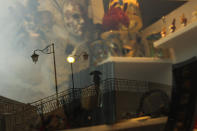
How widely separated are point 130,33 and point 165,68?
280mm

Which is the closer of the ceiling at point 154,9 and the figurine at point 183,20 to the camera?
the figurine at point 183,20

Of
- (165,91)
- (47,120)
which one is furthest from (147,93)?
(47,120)

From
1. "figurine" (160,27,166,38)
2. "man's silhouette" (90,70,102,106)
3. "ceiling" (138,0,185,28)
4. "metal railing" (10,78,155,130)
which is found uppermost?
"ceiling" (138,0,185,28)

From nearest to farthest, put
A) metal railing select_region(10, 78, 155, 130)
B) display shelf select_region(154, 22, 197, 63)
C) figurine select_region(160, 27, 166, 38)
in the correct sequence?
metal railing select_region(10, 78, 155, 130) → display shelf select_region(154, 22, 197, 63) → figurine select_region(160, 27, 166, 38)

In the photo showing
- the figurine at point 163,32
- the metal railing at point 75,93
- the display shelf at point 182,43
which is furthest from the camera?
the figurine at point 163,32

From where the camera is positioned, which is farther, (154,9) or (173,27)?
(154,9)

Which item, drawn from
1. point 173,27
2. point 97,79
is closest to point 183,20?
point 173,27

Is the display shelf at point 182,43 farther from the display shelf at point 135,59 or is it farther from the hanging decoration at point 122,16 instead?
the hanging decoration at point 122,16

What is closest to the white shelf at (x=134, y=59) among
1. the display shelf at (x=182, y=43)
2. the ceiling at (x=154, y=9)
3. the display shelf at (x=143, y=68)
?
the display shelf at (x=143, y=68)

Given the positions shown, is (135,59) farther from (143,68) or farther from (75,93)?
(75,93)

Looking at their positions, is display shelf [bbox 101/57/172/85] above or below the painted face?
below

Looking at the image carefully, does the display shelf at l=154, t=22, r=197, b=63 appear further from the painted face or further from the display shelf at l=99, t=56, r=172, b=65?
the painted face

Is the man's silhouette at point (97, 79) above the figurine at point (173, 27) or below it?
below

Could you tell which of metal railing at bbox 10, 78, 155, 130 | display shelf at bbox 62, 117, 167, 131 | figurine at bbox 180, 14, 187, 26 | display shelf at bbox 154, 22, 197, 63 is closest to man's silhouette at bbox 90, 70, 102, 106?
metal railing at bbox 10, 78, 155, 130
